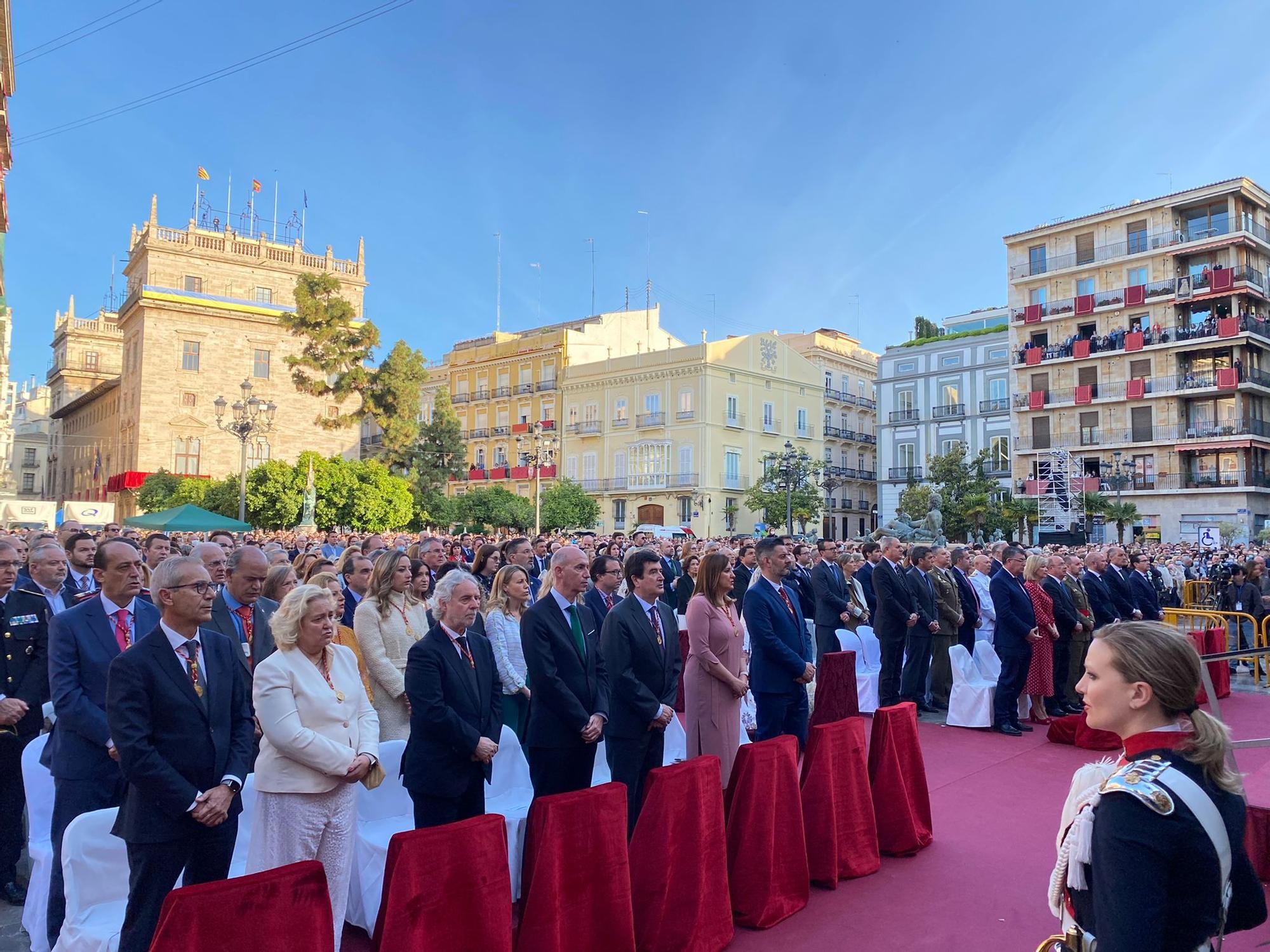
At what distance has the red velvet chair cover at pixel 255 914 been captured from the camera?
2.47 m

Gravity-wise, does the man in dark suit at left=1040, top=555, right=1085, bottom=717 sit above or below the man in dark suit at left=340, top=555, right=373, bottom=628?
below

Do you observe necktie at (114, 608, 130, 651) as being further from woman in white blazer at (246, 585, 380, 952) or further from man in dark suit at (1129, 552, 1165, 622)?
man in dark suit at (1129, 552, 1165, 622)

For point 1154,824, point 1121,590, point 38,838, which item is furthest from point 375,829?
point 1121,590

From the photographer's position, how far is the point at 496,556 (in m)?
8.45

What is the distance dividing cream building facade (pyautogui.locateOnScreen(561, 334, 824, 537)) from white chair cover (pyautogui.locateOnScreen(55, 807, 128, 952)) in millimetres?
38645

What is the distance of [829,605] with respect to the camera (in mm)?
9242

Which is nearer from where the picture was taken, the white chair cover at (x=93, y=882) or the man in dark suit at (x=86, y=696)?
the white chair cover at (x=93, y=882)

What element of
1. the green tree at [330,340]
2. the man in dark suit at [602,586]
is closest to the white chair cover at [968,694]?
the man in dark suit at [602,586]

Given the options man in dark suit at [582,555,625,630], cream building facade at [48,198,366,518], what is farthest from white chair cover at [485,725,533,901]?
cream building facade at [48,198,366,518]

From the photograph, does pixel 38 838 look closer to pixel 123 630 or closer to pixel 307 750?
pixel 123 630

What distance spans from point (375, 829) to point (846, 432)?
49.5 meters

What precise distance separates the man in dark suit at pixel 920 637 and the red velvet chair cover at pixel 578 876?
6.01 metres

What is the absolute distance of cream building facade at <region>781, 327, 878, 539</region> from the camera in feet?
164

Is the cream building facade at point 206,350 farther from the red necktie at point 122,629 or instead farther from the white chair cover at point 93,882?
the white chair cover at point 93,882
